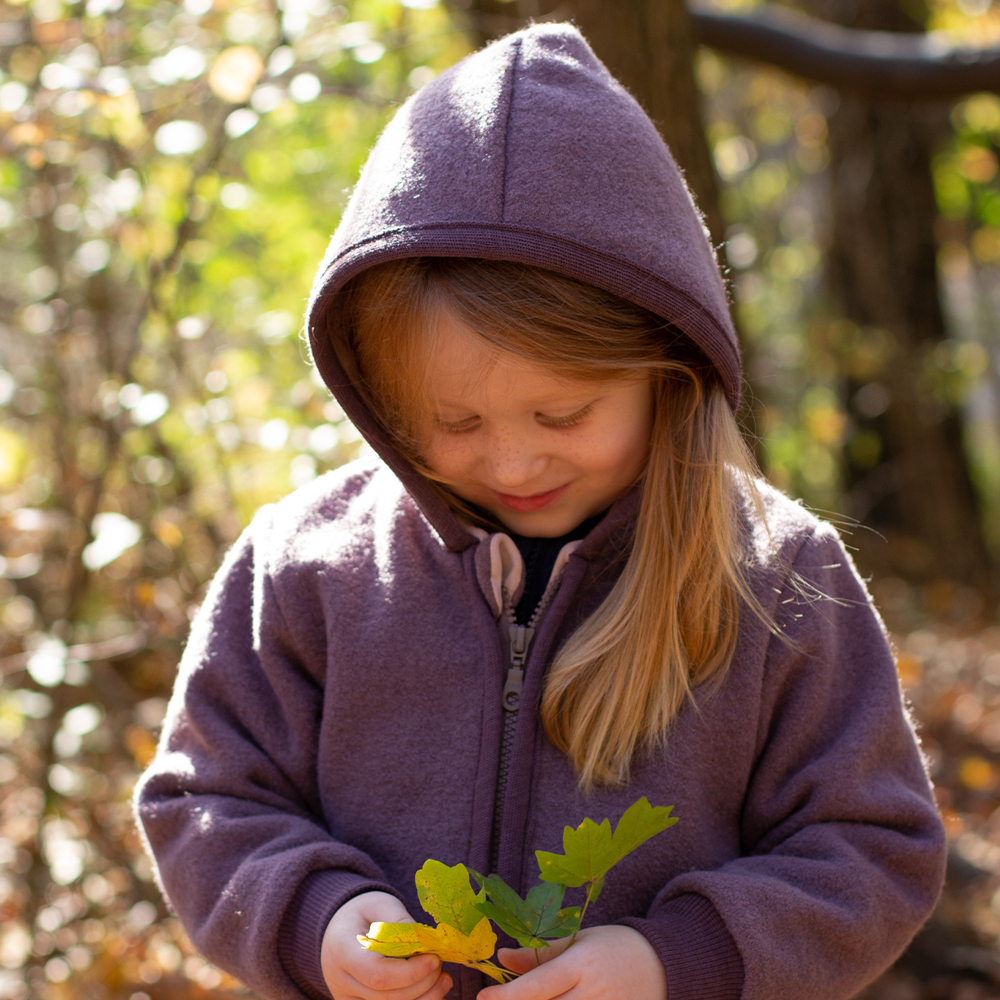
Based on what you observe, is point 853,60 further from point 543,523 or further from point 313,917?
point 313,917

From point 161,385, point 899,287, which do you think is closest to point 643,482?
point 161,385

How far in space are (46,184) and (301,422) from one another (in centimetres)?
98

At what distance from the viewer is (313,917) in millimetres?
1431

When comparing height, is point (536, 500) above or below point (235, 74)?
below

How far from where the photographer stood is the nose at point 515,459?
A: 148 cm

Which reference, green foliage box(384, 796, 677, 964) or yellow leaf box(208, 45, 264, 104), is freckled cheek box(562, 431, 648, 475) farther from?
yellow leaf box(208, 45, 264, 104)

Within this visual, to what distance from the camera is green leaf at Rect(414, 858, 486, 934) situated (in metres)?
1.15

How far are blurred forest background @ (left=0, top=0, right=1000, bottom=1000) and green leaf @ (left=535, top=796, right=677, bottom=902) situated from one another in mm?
692

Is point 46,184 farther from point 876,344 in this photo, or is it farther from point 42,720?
point 876,344

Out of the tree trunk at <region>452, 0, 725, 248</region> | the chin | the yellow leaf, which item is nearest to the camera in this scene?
the chin

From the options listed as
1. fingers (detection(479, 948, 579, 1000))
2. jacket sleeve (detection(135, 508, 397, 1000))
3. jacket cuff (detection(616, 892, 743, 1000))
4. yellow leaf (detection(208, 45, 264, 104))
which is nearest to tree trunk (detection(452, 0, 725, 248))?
yellow leaf (detection(208, 45, 264, 104))

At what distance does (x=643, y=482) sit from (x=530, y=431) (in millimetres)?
236

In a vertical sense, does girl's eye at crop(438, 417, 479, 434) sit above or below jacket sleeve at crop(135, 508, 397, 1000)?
above

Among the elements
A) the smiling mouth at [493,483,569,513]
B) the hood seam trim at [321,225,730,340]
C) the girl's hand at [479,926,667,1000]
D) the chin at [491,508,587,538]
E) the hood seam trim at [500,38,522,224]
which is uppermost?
the hood seam trim at [500,38,522,224]
